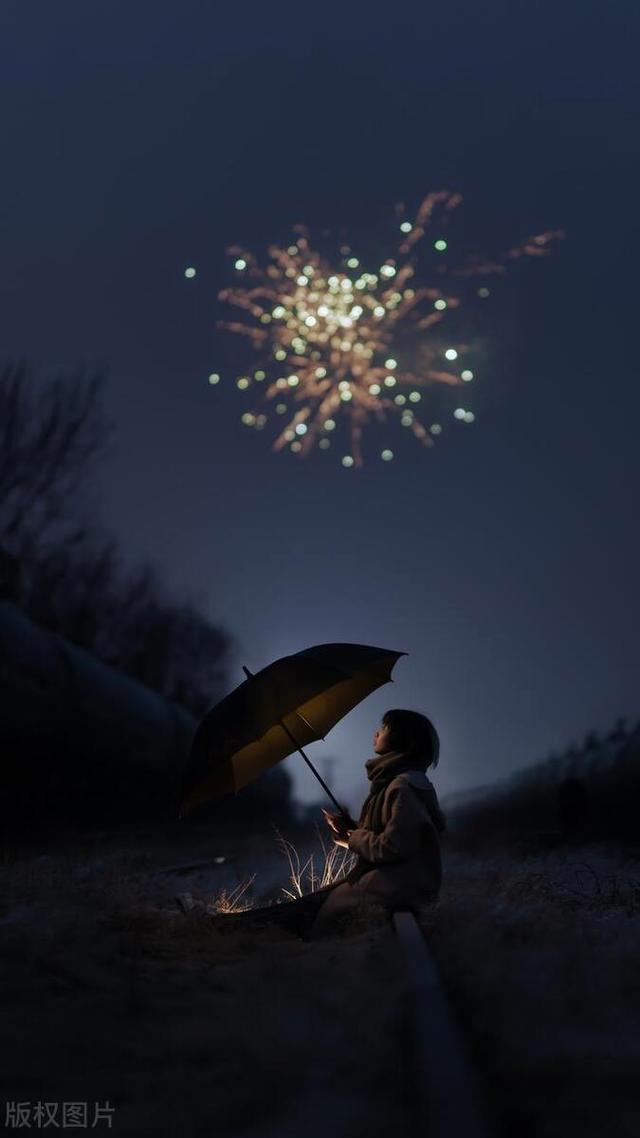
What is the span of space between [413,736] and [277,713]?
2.71 feet

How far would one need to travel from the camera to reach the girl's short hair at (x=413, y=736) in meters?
5.97

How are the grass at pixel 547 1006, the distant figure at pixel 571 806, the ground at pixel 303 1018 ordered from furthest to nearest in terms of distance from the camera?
1. the distant figure at pixel 571 806
2. the ground at pixel 303 1018
3. the grass at pixel 547 1006

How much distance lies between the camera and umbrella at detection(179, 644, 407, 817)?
635 cm

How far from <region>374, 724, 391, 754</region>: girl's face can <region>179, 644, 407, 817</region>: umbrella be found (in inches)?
14.2

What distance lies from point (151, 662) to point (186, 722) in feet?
31.1

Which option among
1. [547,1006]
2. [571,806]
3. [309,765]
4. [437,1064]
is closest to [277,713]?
[309,765]

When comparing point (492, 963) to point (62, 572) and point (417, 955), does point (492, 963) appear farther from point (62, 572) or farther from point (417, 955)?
point (62, 572)

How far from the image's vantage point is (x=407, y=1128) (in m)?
2.43

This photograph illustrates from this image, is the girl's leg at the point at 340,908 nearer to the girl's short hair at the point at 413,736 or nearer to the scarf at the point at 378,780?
the scarf at the point at 378,780

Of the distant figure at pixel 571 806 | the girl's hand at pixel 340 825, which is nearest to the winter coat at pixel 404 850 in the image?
the girl's hand at pixel 340 825

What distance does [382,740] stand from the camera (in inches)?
238

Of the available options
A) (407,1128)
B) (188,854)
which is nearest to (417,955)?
(407,1128)

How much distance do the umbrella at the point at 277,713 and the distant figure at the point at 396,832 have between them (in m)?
0.34

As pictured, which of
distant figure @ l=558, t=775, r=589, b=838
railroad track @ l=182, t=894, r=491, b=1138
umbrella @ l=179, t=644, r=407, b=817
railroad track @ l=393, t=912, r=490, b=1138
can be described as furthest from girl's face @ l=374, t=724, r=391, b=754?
distant figure @ l=558, t=775, r=589, b=838
